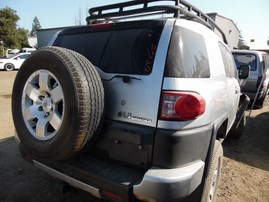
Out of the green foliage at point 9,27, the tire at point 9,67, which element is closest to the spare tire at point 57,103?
the tire at point 9,67

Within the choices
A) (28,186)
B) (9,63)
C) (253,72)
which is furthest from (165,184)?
(9,63)

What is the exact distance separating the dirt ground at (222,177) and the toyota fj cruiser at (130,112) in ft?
2.43

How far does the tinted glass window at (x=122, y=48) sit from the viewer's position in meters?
2.03

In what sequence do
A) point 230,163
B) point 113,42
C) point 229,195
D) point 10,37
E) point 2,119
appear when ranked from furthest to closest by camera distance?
point 10,37 → point 2,119 → point 230,163 → point 229,195 → point 113,42

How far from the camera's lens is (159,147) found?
6.08ft

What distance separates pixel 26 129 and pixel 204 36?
6.32ft

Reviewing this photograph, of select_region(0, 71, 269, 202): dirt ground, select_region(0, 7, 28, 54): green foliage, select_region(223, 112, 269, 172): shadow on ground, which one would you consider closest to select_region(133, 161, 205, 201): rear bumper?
select_region(0, 71, 269, 202): dirt ground

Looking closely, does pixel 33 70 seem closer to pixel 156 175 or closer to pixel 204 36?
pixel 156 175

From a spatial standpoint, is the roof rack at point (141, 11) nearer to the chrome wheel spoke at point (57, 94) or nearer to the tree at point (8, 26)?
the chrome wheel spoke at point (57, 94)

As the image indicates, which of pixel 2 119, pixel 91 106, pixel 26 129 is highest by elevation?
pixel 91 106

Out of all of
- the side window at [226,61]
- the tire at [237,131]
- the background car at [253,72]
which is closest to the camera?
the side window at [226,61]

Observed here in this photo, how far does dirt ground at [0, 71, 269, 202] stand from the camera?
2.81 metres

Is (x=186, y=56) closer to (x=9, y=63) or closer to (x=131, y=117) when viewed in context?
(x=131, y=117)

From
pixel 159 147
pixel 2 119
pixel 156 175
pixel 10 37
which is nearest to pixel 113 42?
pixel 159 147
